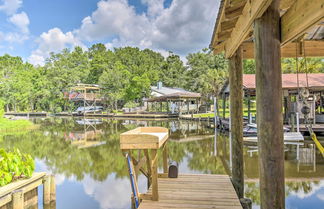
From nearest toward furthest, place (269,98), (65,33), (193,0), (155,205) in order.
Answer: (269,98) < (155,205) < (193,0) < (65,33)

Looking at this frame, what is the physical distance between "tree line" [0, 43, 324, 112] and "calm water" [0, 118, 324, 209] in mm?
19439

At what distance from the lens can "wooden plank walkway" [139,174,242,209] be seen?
329 cm

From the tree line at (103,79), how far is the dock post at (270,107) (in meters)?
26.7

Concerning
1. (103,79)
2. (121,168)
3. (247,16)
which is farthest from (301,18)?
(103,79)

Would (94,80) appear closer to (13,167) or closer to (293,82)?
(293,82)

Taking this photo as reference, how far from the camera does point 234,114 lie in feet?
13.7

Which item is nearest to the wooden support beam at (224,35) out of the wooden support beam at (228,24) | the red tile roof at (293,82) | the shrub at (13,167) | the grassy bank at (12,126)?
the wooden support beam at (228,24)

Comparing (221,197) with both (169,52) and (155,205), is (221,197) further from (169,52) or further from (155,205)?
(169,52)

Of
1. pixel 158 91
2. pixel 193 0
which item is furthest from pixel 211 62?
pixel 193 0

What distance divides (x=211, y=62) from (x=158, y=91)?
9.97 m

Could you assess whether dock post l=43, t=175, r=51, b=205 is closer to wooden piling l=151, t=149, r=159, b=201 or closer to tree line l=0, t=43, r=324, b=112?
wooden piling l=151, t=149, r=159, b=201

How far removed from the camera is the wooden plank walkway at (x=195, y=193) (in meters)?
3.29

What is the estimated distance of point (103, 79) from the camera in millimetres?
33500

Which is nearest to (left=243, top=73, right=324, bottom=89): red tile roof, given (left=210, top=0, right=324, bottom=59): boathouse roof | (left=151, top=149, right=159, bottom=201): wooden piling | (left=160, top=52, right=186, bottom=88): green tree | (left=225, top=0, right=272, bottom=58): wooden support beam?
(left=210, top=0, right=324, bottom=59): boathouse roof
